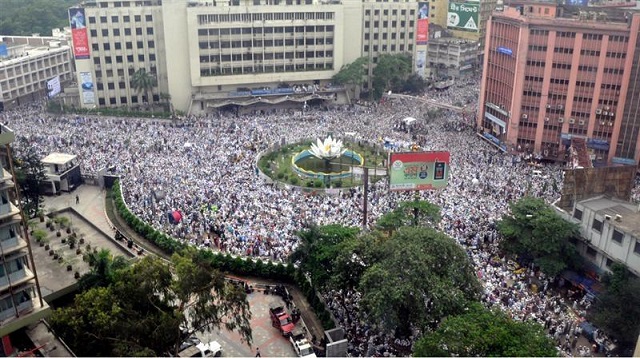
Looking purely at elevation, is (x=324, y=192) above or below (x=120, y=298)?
below

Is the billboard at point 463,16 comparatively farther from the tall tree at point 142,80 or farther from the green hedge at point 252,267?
the green hedge at point 252,267

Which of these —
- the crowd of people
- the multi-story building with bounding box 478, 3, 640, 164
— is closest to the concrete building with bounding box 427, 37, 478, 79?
the crowd of people

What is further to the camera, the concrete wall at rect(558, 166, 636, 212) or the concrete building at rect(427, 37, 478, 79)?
the concrete building at rect(427, 37, 478, 79)

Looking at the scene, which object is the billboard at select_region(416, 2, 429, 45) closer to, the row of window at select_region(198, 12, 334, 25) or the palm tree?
the row of window at select_region(198, 12, 334, 25)

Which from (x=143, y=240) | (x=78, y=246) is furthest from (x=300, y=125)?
(x=78, y=246)

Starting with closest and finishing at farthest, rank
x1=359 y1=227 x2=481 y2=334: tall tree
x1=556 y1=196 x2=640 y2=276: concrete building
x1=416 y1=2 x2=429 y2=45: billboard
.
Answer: x1=359 y1=227 x2=481 y2=334: tall tree, x1=556 y1=196 x2=640 y2=276: concrete building, x1=416 y1=2 x2=429 y2=45: billboard

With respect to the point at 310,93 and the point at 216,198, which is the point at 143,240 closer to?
the point at 216,198

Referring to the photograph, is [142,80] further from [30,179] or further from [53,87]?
[30,179]
